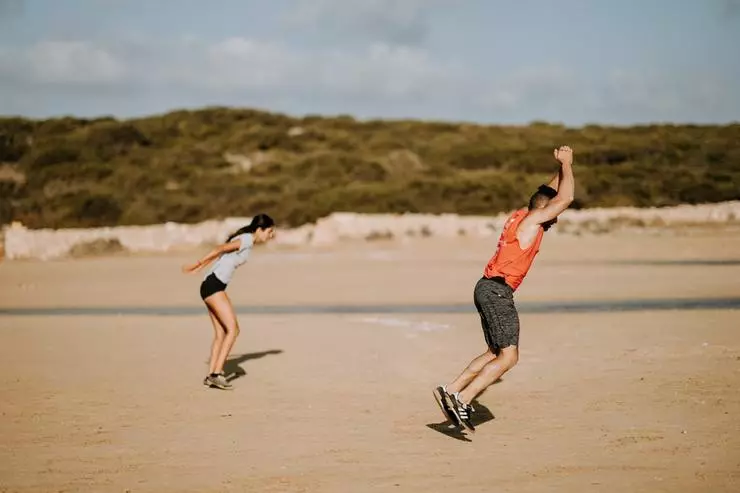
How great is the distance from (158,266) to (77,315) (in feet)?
44.1

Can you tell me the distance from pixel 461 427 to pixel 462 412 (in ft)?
0.47

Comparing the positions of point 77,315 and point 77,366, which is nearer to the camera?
point 77,366

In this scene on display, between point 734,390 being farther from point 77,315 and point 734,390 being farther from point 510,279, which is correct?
point 77,315

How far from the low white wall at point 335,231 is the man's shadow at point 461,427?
31.5 m

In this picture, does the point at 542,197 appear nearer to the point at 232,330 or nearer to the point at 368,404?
the point at 368,404

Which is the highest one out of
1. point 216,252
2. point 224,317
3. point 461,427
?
point 216,252

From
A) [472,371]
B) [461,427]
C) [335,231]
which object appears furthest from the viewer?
[335,231]

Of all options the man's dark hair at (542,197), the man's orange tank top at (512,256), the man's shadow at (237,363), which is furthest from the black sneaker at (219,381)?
the man's dark hair at (542,197)

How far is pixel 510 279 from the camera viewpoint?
30.5ft

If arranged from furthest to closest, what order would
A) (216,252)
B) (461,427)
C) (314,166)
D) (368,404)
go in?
(314,166) → (216,252) → (368,404) → (461,427)

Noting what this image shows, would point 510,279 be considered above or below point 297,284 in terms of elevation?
above

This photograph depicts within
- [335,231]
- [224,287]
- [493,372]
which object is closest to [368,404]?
[493,372]

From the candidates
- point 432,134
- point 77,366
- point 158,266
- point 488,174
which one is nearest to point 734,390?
point 77,366

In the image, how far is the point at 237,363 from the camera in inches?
560
